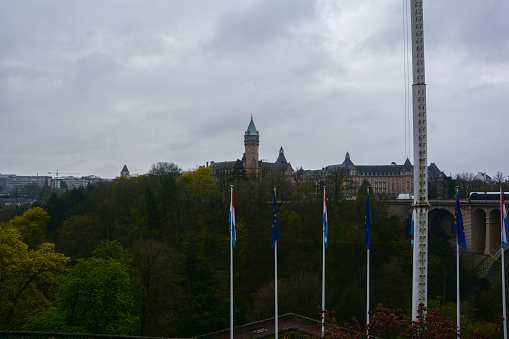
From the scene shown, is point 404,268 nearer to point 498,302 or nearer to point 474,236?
point 498,302

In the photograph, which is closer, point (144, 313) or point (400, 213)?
point (144, 313)

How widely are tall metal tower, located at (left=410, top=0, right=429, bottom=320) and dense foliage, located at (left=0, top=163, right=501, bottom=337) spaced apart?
14928mm

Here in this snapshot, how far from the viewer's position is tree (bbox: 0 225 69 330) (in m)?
24.4

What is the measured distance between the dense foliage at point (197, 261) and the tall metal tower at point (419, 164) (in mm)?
14928

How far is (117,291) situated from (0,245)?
7.59 meters

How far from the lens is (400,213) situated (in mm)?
65438

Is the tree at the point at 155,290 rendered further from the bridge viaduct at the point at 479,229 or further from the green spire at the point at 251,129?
the green spire at the point at 251,129

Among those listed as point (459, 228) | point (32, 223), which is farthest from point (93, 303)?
point (32, 223)

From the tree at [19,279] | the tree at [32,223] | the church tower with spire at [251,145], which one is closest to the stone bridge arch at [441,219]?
the tree at [19,279]

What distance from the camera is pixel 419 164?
48.4ft

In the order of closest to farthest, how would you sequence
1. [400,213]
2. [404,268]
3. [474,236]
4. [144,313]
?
1. [144,313]
2. [404,268]
3. [474,236]
4. [400,213]

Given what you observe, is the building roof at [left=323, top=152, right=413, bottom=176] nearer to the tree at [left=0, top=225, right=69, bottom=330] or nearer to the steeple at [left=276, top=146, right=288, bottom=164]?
the steeple at [left=276, top=146, right=288, bottom=164]

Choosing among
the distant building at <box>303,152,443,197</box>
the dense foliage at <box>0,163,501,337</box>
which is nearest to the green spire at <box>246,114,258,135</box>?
the distant building at <box>303,152,443,197</box>

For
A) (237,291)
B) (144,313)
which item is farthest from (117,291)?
(237,291)
